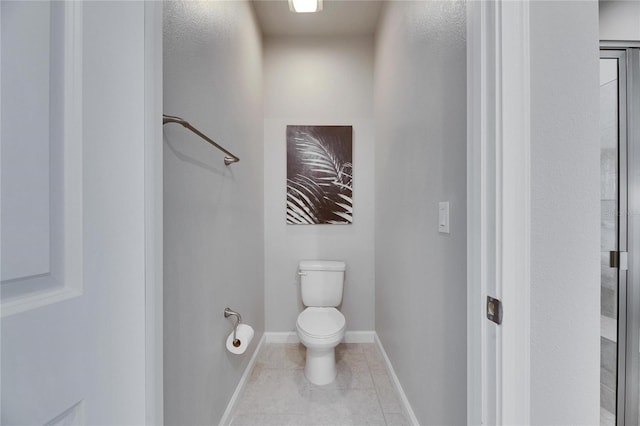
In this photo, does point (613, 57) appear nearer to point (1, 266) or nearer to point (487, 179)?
point (487, 179)

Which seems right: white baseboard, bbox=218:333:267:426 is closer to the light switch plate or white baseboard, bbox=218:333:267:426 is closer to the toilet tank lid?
the toilet tank lid

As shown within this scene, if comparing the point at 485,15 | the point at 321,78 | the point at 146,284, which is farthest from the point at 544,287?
the point at 321,78

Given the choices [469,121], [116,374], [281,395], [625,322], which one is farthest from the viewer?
[281,395]

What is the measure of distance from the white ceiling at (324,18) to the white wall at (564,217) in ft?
6.12

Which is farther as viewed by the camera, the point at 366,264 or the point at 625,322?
the point at 366,264

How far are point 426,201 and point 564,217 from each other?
0.63 metres

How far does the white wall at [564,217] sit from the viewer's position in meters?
0.58

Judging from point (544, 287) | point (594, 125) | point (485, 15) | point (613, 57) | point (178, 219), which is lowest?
point (544, 287)

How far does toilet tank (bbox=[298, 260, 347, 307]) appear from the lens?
7.20 feet

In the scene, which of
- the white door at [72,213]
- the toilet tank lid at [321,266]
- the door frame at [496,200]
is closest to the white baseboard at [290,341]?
the toilet tank lid at [321,266]

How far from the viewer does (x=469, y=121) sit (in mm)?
675

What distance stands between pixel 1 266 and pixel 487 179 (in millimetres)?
859

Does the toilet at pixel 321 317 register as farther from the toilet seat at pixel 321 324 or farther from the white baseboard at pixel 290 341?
the white baseboard at pixel 290 341

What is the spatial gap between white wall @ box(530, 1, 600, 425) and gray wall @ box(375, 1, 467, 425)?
294 millimetres
